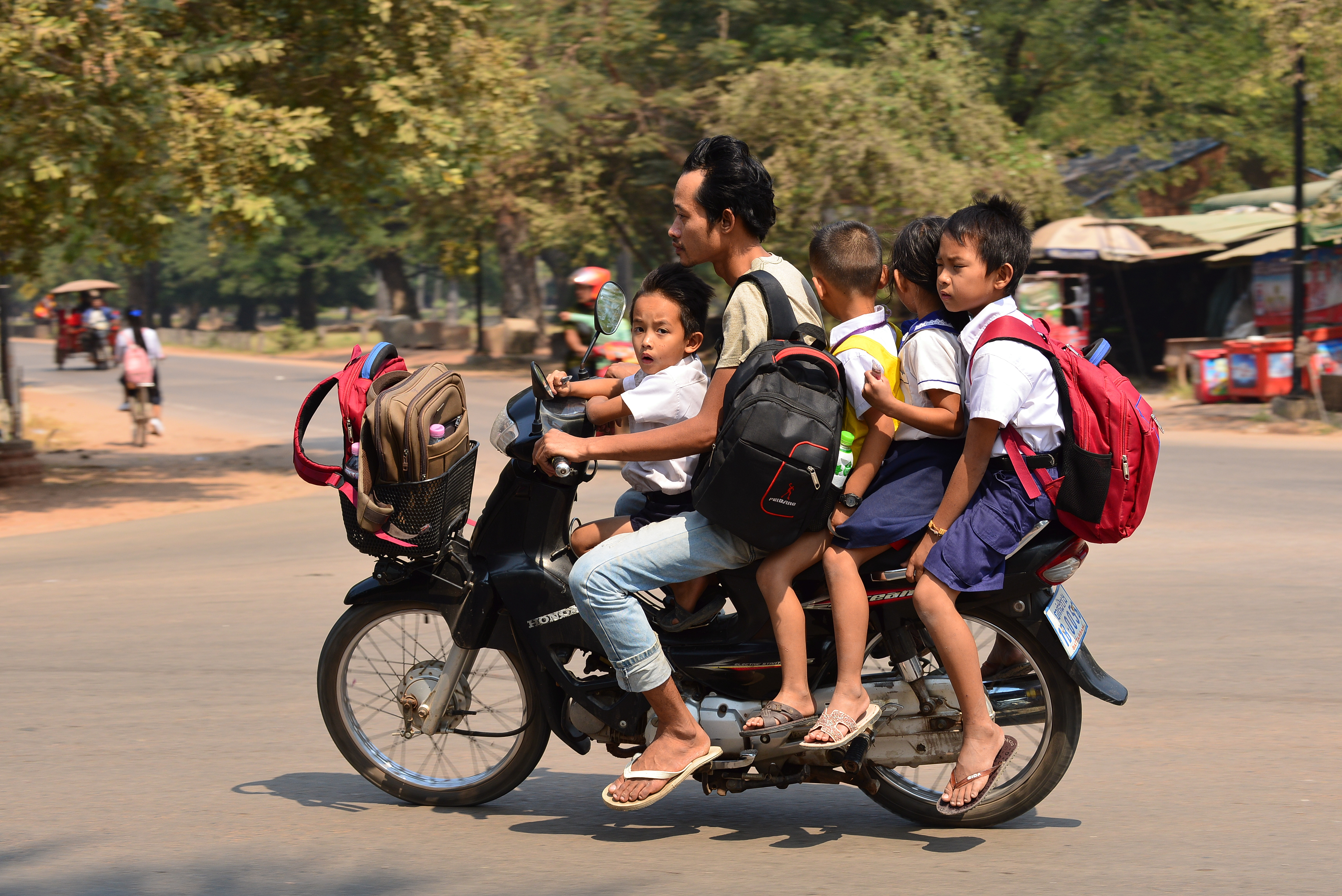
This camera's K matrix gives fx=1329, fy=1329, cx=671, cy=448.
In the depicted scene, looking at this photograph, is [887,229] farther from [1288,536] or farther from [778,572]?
[778,572]

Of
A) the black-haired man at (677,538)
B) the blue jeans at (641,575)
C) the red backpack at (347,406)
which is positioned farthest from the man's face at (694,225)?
the red backpack at (347,406)

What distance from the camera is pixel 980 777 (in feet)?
12.4

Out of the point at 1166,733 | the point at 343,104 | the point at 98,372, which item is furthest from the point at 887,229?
the point at 98,372

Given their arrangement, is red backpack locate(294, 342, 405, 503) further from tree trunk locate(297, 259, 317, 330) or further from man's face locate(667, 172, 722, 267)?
tree trunk locate(297, 259, 317, 330)

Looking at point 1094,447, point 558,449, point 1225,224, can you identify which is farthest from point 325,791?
point 1225,224

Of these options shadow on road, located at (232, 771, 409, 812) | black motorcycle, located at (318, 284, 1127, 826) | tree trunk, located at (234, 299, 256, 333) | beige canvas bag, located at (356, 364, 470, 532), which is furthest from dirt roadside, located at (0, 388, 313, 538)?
tree trunk, located at (234, 299, 256, 333)

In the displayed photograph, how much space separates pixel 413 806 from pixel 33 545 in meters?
7.52

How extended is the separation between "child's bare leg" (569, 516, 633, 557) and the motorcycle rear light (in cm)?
122

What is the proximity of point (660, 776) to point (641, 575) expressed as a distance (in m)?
0.58

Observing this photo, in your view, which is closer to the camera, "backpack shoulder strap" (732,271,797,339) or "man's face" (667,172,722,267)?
"backpack shoulder strap" (732,271,797,339)

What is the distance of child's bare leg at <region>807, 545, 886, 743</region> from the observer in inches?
147

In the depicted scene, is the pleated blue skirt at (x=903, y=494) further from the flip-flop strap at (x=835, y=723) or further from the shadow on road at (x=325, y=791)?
the shadow on road at (x=325, y=791)

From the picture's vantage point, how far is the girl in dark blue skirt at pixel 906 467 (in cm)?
368

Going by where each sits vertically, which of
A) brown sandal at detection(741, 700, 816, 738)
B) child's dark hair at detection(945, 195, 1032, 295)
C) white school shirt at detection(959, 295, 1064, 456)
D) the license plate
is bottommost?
brown sandal at detection(741, 700, 816, 738)
